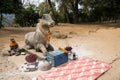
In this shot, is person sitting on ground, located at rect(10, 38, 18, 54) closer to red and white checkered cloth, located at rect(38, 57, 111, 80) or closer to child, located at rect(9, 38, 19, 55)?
child, located at rect(9, 38, 19, 55)

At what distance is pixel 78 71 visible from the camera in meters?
3.21

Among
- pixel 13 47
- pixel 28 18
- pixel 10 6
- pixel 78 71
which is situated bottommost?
pixel 78 71

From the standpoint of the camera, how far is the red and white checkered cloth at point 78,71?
9.78ft

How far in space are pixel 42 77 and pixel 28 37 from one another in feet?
6.05

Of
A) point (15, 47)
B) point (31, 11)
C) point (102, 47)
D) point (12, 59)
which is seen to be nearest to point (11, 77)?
point (12, 59)

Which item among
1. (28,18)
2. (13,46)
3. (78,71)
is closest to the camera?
(78,71)

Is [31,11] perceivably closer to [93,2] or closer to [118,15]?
[93,2]

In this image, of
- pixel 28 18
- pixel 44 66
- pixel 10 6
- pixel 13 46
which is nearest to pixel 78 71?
pixel 44 66

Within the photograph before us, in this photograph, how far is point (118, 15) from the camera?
11234 mm

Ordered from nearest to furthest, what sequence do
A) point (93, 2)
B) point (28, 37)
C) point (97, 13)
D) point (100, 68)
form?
1. point (100, 68)
2. point (28, 37)
3. point (93, 2)
4. point (97, 13)

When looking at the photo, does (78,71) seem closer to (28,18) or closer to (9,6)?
(9,6)

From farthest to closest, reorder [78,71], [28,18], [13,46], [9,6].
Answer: [28,18]
[9,6]
[13,46]
[78,71]

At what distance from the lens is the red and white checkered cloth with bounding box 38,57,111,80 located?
9.78ft

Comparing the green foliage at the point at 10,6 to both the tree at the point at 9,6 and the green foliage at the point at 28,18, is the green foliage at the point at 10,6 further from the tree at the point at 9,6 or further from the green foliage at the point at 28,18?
the green foliage at the point at 28,18
